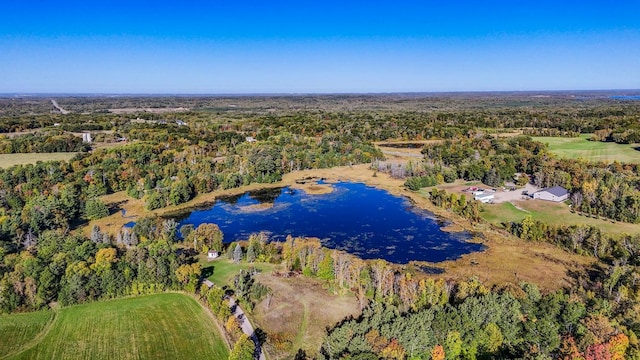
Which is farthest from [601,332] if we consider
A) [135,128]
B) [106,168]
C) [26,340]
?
[135,128]

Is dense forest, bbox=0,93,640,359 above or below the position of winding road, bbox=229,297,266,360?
above

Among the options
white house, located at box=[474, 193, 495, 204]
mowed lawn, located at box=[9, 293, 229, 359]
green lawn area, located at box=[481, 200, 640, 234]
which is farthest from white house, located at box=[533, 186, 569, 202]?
mowed lawn, located at box=[9, 293, 229, 359]

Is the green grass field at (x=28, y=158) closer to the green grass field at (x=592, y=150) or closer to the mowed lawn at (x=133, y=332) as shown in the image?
the mowed lawn at (x=133, y=332)

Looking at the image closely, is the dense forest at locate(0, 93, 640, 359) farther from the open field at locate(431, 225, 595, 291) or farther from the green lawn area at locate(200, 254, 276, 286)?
the open field at locate(431, 225, 595, 291)

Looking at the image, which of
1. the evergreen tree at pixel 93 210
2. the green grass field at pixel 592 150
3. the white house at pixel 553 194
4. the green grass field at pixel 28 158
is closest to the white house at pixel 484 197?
the white house at pixel 553 194

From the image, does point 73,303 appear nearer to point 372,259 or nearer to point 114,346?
point 114,346

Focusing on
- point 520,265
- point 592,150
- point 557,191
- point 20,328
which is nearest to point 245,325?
point 20,328

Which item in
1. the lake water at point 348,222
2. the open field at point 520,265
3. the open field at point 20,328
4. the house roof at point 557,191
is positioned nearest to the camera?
the open field at point 20,328
